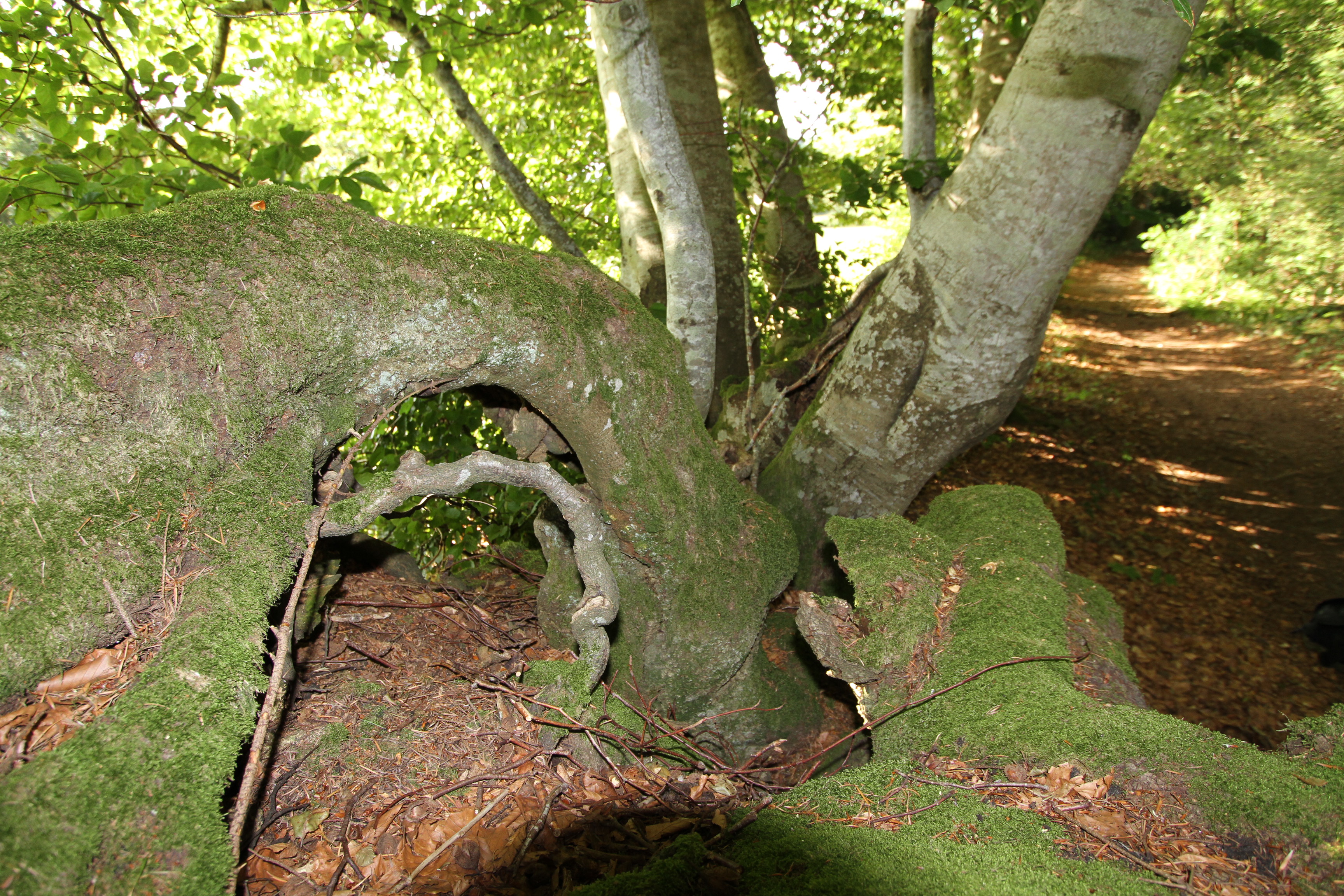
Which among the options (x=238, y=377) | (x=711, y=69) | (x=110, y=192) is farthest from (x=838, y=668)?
(x=711, y=69)

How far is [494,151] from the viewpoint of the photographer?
5.38m

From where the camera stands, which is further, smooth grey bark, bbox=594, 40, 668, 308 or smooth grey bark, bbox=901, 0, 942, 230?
smooth grey bark, bbox=901, 0, 942, 230

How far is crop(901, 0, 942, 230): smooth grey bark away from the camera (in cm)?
545

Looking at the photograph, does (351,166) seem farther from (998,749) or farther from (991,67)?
(991,67)

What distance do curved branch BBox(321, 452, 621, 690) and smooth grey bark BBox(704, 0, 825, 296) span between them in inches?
171

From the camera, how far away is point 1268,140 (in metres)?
12.0

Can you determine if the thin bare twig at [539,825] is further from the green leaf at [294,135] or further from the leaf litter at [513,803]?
the green leaf at [294,135]

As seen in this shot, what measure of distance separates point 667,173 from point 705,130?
6.30 ft

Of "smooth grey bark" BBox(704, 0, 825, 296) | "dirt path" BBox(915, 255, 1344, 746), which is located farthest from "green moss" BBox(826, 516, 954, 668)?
"dirt path" BBox(915, 255, 1344, 746)

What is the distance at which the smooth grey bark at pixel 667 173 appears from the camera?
3.87 m

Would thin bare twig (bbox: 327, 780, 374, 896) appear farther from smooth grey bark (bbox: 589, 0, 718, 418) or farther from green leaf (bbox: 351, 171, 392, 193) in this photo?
green leaf (bbox: 351, 171, 392, 193)

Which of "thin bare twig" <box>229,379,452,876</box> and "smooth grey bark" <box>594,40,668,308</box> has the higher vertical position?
"smooth grey bark" <box>594,40,668,308</box>

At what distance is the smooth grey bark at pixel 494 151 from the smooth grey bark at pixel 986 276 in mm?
2464

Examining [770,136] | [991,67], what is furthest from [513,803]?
[991,67]
